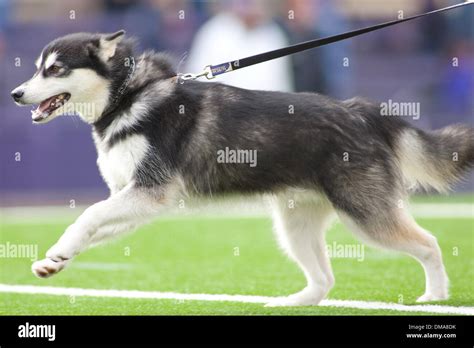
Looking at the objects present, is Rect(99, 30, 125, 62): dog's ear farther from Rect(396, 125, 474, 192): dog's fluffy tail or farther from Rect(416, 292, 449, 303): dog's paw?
Rect(416, 292, 449, 303): dog's paw

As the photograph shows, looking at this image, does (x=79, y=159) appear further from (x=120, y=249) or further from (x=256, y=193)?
(x=256, y=193)

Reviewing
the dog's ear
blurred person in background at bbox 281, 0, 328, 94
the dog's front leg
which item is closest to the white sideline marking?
the dog's front leg

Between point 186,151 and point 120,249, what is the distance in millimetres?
4464

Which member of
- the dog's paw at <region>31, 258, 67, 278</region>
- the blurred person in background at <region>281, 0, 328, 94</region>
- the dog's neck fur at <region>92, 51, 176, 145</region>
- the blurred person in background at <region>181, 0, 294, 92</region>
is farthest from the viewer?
the blurred person in background at <region>281, 0, 328, 94</region>

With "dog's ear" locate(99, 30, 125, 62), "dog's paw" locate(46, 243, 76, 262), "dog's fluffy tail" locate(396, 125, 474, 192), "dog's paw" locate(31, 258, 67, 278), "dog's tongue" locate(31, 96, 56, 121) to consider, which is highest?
"dog's ear" locate(99, 30, 125, 62)

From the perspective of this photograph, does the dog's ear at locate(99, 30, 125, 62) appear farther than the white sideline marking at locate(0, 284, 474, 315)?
Yes

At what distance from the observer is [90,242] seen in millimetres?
6207

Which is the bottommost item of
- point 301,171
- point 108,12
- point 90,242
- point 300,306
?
point 300,306

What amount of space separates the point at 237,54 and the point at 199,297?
7.39m

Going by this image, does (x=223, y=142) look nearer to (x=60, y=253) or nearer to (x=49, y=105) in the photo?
(x=49, y=105)

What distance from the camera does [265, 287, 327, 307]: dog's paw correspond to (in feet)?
21.8

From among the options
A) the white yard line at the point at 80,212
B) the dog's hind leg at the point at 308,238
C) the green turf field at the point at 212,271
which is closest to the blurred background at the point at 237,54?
the white yard line at the point at 80,212
